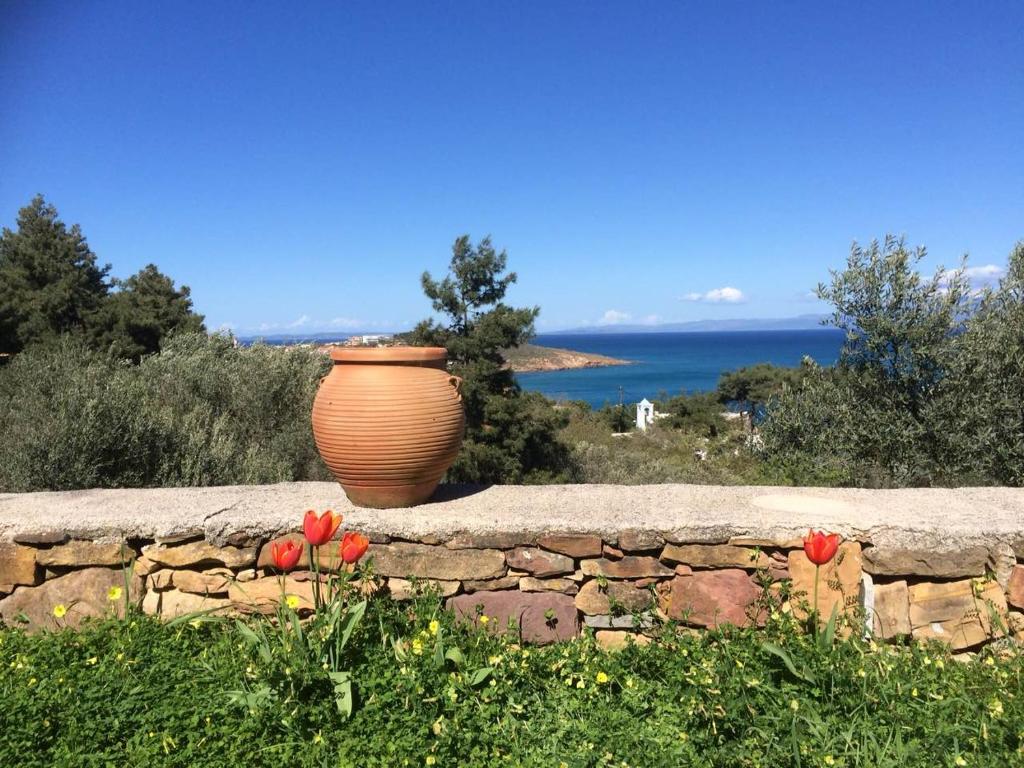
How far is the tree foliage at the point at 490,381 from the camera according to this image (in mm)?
9656

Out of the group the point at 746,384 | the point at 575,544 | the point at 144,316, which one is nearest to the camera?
the point at 575,544

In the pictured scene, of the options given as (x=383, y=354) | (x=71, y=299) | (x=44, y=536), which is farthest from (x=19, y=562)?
(x=71, y=299)

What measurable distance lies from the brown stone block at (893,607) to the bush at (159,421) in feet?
16.5

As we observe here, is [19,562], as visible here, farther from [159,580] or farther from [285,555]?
[285,555]

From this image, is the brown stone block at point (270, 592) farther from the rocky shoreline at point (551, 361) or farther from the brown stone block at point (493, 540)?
the rocky shoreline at point (551, 361)

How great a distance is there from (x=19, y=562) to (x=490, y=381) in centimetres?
759

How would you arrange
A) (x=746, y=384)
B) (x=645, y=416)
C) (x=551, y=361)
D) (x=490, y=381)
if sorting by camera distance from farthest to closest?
(x=551, y=361) → (x=746, y=384) → (x=645, y=416) → (x=490, y=381)

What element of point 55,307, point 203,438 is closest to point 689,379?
point 55,307

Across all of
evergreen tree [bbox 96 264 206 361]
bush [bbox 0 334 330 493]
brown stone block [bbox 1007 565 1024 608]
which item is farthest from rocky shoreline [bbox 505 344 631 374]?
brown stone block [bbox 1007 565 1024 608]

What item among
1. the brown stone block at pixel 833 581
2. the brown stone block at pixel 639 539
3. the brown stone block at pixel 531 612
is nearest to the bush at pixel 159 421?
the brown stone block at pixel 531 612

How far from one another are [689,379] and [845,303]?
54228mm

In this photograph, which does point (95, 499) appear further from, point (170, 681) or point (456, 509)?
point (456, 509)

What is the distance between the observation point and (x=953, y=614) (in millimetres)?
2732

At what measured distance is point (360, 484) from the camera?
120 inches
